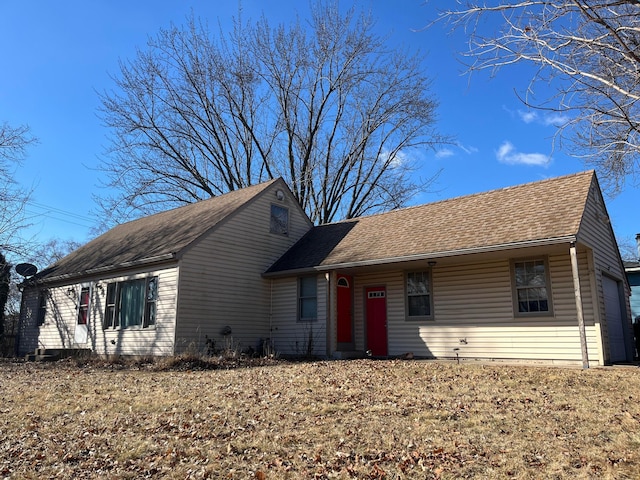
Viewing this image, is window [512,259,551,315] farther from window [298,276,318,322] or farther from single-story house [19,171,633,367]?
window [298,276,318,322]

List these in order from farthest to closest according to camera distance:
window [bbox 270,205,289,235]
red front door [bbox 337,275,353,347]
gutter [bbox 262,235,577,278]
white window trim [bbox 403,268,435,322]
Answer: window [bbox 270,205,289,235] < red front door [bbox 337,275,353,347] < white window trim [bbox 403,268,435,322] < gutter [bbox 262,235,577,278]

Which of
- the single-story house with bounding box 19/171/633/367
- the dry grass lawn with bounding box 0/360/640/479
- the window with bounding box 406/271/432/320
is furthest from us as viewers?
the window with bounding box 406/271/432/320

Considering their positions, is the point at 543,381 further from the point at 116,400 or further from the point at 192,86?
the point at 192,86

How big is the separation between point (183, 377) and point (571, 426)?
25.1ft

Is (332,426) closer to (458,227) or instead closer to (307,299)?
(458,227)

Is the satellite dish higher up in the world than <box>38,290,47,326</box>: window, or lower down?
higher up

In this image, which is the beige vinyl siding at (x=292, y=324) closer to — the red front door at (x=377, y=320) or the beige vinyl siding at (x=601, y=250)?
the red front door at (x=377, y=320)

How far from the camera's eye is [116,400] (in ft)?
26.0

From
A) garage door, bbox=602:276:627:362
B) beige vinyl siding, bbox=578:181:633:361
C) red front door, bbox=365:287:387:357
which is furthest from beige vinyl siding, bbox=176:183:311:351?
garage door, bbox=602:276:627:362

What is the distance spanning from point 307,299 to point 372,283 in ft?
7.34

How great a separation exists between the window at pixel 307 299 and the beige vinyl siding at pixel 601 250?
25.9ft

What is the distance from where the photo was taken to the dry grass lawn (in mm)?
4691

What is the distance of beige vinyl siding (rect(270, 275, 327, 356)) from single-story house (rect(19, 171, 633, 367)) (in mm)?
49

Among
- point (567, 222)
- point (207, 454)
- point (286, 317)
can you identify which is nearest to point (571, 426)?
point (207, 454)
